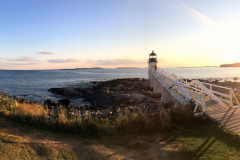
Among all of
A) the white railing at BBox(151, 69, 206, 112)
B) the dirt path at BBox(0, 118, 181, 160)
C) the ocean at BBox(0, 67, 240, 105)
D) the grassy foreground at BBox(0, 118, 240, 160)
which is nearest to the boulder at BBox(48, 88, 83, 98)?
the ocean at BBox(0, 67, 240, 105)

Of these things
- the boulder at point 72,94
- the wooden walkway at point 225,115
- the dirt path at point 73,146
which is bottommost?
the boulder at point 72,94

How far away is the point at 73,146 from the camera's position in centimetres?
472

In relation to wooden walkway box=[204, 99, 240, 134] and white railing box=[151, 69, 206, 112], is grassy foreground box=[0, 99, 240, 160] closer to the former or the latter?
wooden walkway box=[204, 99, 240, 134]

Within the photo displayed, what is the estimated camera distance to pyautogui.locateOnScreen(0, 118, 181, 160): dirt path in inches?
160

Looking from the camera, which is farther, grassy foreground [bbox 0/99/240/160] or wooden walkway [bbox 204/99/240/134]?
wooden walkway [bbox 204/99/240/134]

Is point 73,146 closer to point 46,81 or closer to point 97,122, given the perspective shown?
point 97,122

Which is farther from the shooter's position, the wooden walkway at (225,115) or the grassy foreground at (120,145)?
the wooden walkway at (225,115)

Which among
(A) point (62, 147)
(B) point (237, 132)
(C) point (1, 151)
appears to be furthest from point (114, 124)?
(B) point (237, 132)

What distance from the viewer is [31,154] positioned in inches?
155

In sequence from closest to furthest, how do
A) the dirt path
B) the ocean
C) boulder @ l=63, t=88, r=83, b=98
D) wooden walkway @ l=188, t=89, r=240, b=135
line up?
1. the dirt path
2. wooden walkway @ l=188, t=89, r=240, b=135
3. boulder @ l=63, t=88, r=83, b=98
4. the ocean

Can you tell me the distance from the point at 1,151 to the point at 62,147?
4.85 ft

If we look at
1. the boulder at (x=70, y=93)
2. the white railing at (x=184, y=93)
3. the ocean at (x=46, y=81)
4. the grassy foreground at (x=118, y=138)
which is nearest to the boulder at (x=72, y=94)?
the boulder at (x=70, y=93)

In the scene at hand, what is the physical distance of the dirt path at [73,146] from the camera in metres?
4.07

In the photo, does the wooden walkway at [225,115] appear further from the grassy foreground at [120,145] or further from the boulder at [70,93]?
the boulder at [70,93]
